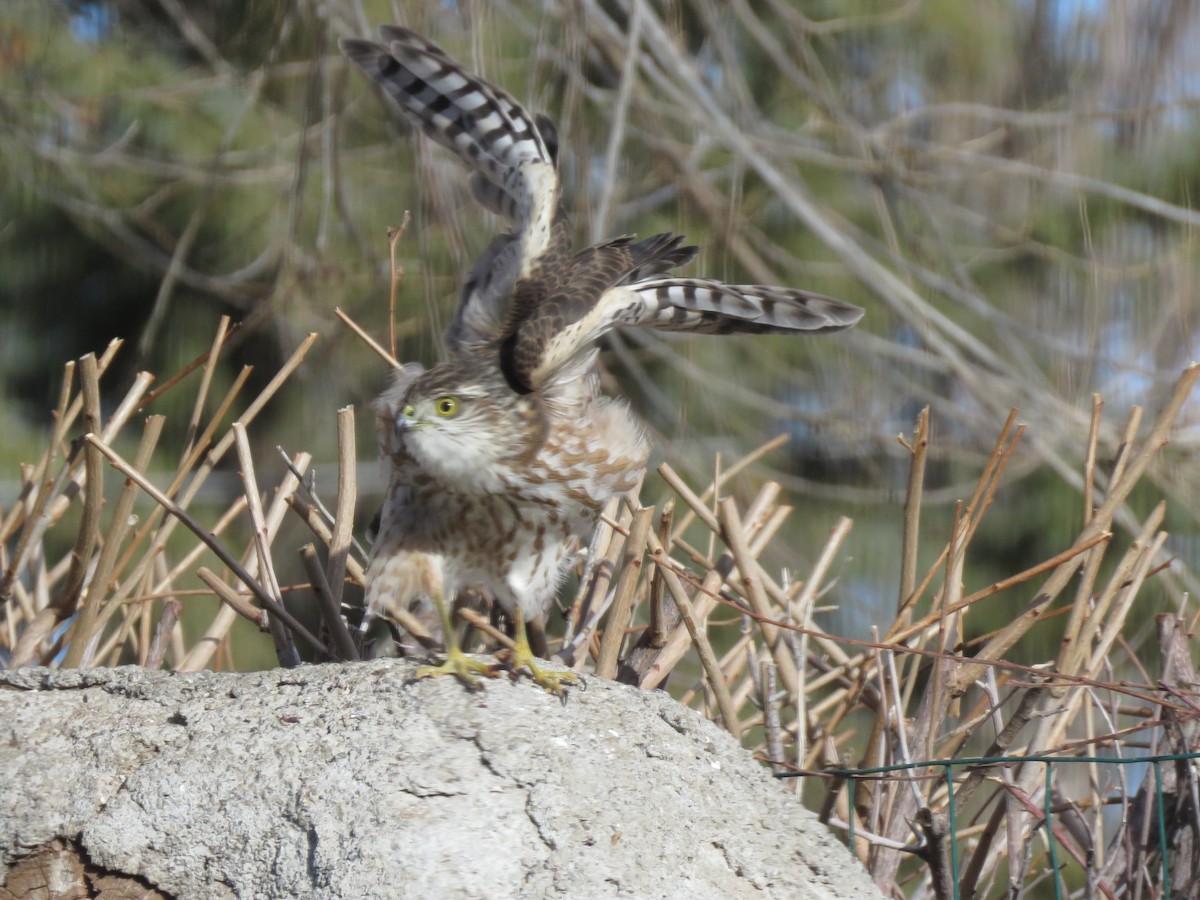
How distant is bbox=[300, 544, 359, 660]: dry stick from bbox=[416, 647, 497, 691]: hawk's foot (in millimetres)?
234

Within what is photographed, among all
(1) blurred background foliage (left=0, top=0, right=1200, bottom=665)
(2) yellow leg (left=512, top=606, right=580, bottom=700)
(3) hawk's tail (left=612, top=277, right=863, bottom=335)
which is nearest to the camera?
(2) yellow leg (left=512, top=606, right=580, bottom=700)

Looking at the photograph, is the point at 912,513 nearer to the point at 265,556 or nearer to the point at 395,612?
the point at 395,612

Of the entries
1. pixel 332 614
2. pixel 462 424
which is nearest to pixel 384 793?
pixel 332 614

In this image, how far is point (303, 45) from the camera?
11.2ft

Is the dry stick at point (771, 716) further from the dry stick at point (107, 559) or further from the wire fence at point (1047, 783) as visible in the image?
the dry stick at point (107, 559)

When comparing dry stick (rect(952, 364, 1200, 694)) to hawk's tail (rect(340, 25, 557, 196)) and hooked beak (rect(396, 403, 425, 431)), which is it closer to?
hooked beak (rect(396, 403, 425, 431))

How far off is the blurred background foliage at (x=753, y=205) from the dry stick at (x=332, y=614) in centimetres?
99

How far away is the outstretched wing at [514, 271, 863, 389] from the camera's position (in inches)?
84.4

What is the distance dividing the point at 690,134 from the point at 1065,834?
1.96 meters

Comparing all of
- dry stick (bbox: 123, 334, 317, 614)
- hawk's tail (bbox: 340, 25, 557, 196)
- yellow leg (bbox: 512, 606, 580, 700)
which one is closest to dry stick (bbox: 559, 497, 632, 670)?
yellow leg (bbox: 512, 606, 580, 700)

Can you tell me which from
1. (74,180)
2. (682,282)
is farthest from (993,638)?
(74,180)

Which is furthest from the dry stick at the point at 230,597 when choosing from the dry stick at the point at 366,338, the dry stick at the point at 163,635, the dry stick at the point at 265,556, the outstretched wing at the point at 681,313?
the outstretched wing at the point at 681,313

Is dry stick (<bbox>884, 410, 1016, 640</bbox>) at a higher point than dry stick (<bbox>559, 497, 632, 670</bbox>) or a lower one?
higher

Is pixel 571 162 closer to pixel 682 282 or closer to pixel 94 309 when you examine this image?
pixel 682 282
